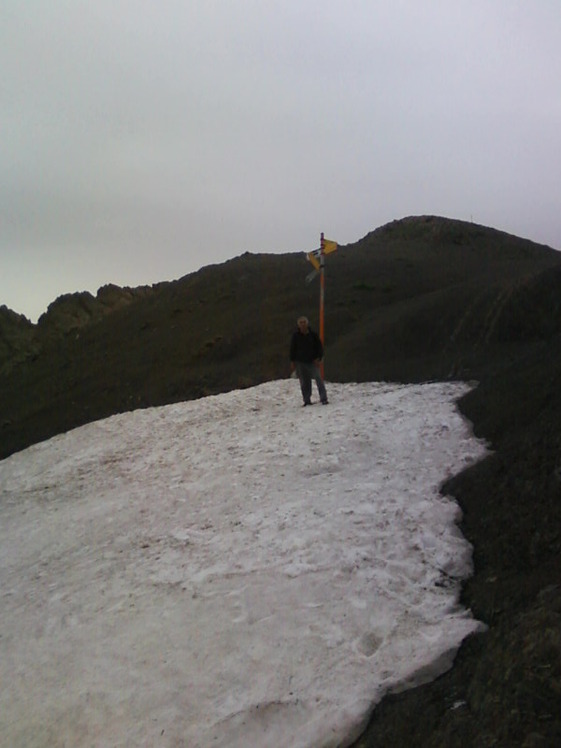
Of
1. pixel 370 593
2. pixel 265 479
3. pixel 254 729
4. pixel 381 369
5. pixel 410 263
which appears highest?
pixel 410 263

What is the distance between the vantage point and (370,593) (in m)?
6.97

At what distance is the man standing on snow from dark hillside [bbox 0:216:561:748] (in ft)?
9.31

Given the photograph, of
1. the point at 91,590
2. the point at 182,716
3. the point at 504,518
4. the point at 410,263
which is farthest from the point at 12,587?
the point at 410,263

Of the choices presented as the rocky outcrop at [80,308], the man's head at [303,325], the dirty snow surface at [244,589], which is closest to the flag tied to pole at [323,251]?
the man's head at [303,325]

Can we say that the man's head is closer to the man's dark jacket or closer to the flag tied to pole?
the man's dark jacket

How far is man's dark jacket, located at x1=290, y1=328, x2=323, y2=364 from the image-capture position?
15375 mm

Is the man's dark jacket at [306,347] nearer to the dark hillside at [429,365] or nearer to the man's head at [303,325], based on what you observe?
the man's head at [303,325]

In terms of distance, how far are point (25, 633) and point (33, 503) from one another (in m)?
6.50

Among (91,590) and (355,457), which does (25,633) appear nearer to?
(91,590)

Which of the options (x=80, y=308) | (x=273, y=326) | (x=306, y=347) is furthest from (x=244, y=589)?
(x=80, y=308)

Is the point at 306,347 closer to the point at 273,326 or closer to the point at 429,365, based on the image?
the point at 429,365

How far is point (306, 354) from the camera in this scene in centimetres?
1549

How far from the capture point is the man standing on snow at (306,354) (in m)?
15.4

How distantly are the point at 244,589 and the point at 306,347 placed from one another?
838 centimetres
